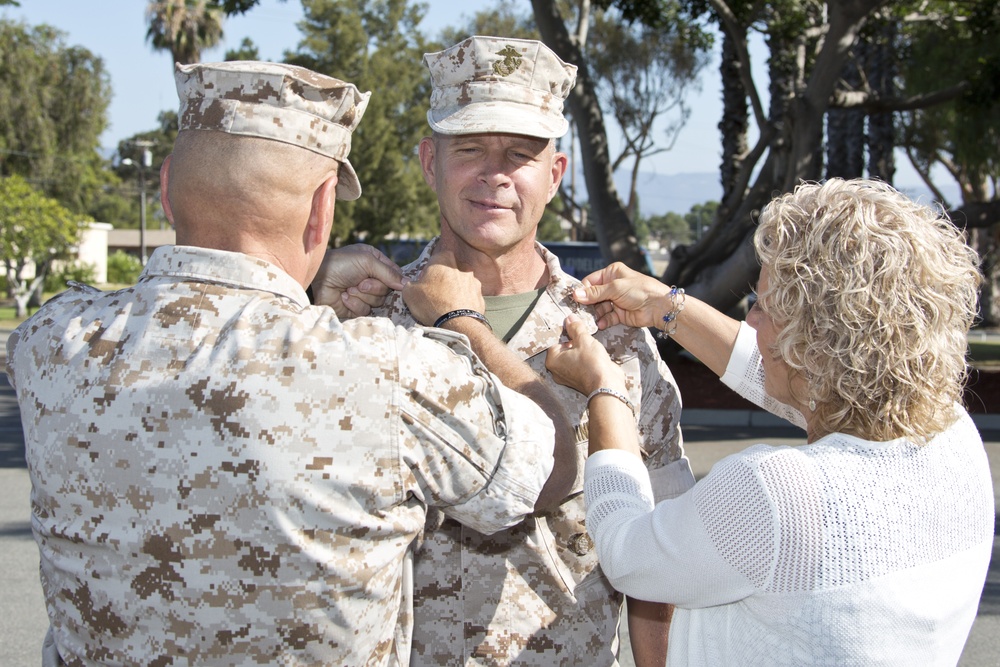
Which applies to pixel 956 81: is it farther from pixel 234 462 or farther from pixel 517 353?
pixel 234 462

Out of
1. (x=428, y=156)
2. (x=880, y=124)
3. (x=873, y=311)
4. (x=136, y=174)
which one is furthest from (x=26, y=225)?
(x=136, y=174)

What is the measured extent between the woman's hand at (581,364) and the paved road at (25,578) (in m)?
2.84

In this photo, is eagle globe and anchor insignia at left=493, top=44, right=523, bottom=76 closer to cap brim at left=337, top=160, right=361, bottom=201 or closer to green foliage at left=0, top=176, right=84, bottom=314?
cap brim at left=337, top=160, right=361, bottom=201

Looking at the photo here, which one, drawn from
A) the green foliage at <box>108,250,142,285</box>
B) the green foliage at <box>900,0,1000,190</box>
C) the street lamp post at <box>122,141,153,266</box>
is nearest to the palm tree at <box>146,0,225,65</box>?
the street lamp post at <box>122,141,153,266</box>

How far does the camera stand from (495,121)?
2404mm

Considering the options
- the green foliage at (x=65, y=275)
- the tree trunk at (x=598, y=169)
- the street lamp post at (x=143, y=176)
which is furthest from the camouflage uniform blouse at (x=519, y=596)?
the green foliage at (x=65, y=275)

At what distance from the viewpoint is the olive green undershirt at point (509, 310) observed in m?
2.55

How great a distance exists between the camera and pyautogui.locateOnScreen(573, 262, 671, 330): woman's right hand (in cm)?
248

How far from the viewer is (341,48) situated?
92.6 feet

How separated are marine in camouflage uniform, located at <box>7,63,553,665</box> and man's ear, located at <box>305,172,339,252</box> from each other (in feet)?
0.45

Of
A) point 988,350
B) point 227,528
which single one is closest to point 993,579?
point 227,528

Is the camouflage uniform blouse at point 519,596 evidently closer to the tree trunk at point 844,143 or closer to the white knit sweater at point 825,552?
the white knit sweater at point 825,552

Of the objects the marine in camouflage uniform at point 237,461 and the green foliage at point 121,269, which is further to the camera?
the green foliage at point 121,269

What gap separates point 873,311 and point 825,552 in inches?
16.2
